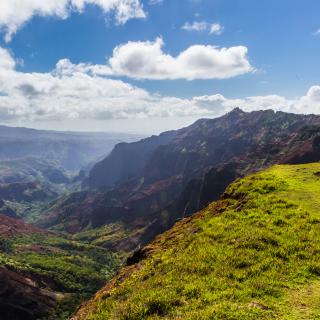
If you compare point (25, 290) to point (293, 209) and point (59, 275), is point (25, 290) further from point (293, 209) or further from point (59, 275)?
point (293, 209)

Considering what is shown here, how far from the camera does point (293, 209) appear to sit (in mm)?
28500

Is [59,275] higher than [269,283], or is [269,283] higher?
[269,283]

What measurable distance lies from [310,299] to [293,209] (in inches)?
493

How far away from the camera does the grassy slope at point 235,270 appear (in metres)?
16.7

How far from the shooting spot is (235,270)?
66.1 feet

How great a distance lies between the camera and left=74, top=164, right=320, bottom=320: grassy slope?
658 inches

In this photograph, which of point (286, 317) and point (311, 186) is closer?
point (286, 317)

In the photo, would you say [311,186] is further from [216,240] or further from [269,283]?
[269,283]

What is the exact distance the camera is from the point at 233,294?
17625 mm

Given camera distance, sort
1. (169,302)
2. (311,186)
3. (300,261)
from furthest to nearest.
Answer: (311,186)
(300,261)
(169,302)

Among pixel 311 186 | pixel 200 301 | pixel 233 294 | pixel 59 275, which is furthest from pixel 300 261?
pixel 59 275

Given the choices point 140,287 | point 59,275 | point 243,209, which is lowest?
point 59,275

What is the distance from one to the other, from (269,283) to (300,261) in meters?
3.16

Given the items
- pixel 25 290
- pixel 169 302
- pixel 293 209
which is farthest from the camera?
pixel 25 290
